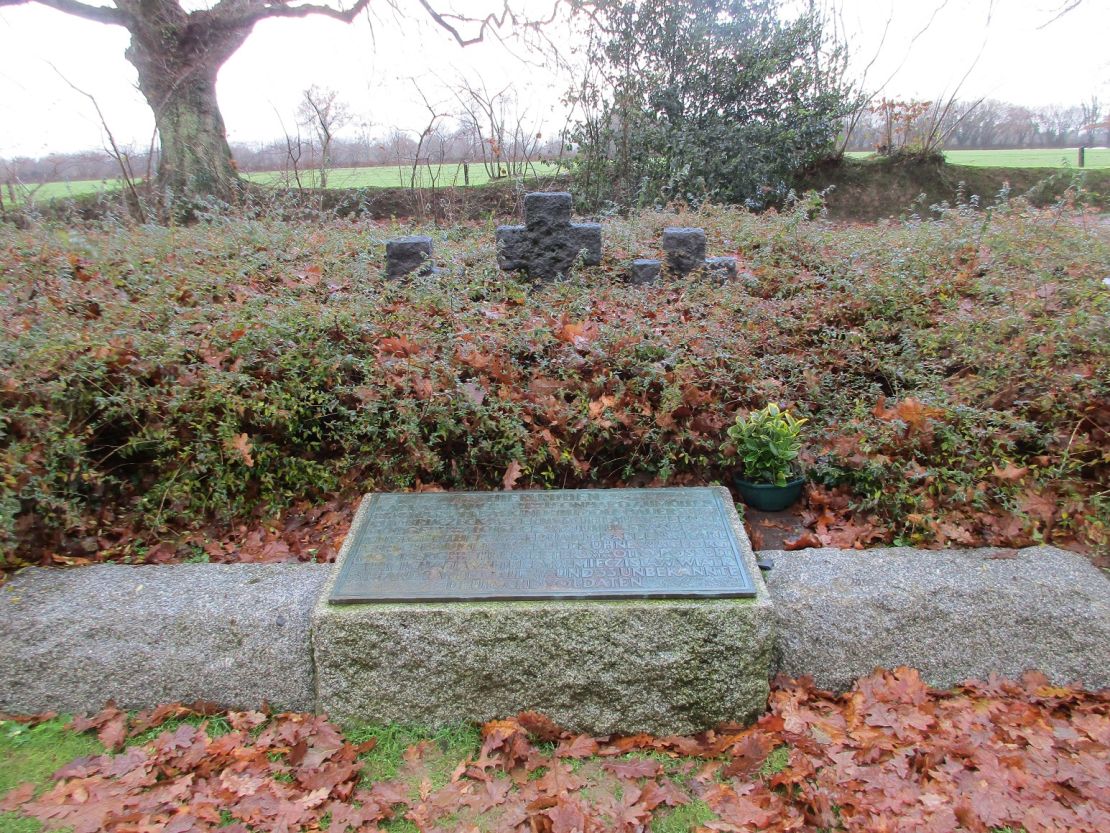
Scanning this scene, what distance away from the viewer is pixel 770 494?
11.7 ft

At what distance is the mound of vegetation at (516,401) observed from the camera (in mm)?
3334

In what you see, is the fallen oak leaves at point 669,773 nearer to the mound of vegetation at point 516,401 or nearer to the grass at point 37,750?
the grass at point 37,750

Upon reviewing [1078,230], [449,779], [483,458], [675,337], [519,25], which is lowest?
[449,779]

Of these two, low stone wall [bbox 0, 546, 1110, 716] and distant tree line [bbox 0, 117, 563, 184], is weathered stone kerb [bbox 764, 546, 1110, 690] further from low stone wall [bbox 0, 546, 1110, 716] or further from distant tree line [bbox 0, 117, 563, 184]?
distant tree line [bbox 0, 117, 563, 184]

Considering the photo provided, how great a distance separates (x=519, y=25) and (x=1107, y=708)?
12428 mm

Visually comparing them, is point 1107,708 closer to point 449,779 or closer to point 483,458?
point 449,779

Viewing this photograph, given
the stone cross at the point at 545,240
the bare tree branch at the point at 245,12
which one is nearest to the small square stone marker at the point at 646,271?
the stone cross at the point at 545,240

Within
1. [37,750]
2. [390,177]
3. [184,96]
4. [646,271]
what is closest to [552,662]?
[37,750]

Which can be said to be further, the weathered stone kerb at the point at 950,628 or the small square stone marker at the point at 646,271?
the small square stone marker at the point at 646,271

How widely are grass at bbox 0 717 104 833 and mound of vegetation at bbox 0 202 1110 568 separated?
811 mm

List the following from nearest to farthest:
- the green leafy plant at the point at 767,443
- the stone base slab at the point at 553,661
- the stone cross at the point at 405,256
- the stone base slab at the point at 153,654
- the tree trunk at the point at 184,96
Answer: the stone base slab at the point at 553,661, the stone base slab at the point at 153,654, the green leafy plant at the point at 767,443, the stone cross at the point at 405,256, the tree trunk at the point at 184,96

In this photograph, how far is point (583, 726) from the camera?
2717 mm

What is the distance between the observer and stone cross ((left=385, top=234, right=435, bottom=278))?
5.15 metres

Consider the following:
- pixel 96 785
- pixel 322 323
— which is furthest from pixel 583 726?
pixel 322 323
